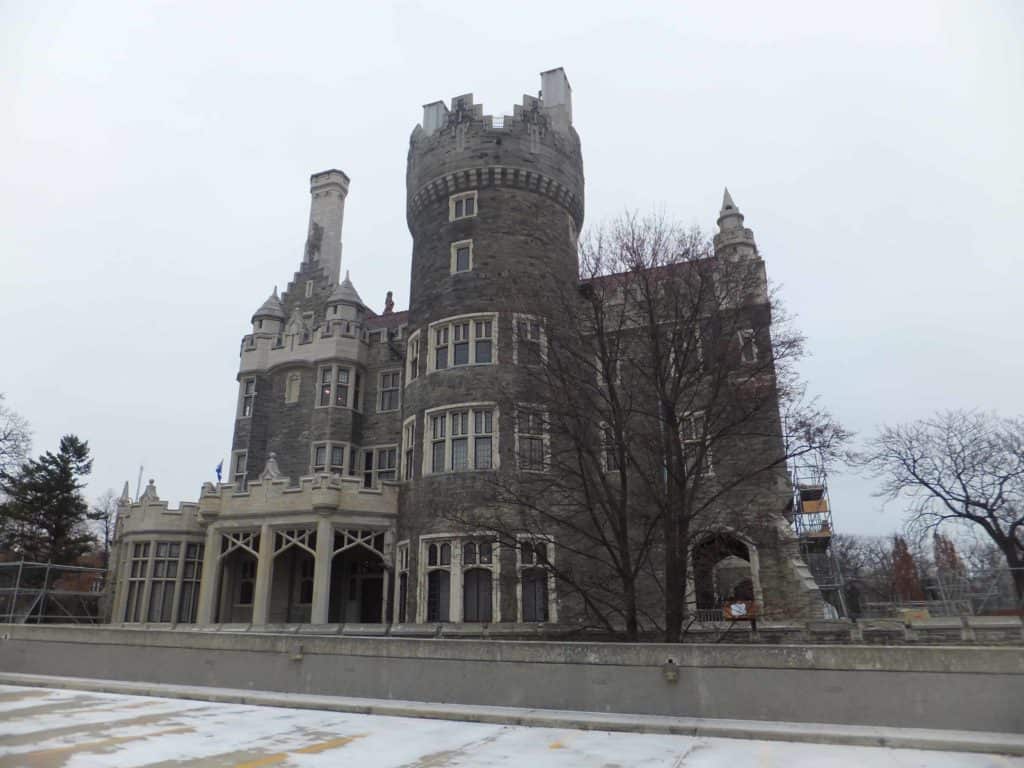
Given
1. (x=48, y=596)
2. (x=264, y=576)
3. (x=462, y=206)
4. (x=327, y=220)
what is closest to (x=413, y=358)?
(x=462, y=206)

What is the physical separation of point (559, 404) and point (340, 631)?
9151mm

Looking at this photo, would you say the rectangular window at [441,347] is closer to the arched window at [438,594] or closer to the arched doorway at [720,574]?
the arched window at [438,594]

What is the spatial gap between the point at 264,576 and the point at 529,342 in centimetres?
1349

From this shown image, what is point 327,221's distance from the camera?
3525cm

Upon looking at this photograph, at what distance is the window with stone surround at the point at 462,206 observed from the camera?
81.7ft

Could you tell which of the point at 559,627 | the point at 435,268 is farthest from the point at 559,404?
the point at 435,268

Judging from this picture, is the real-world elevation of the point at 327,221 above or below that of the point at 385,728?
above

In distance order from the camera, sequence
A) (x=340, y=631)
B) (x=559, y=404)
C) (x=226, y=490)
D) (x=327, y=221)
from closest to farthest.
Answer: (x=559, y=404) → (x=340, y=631) → (x=226, y=490) → (x=327, y=221)

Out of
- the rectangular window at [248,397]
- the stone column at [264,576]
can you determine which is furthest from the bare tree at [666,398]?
the rectangular window at [248,397]

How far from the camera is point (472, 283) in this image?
933 inches

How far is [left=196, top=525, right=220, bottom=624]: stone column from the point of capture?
76.2 feet

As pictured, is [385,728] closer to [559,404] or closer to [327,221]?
[559,404]

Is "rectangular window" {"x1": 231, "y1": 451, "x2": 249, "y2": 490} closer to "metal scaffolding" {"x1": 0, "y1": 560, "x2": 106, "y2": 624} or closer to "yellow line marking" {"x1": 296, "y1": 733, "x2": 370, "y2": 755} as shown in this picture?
"metal scaffolding" {"x1": 0, "y1": 560, "x2": 106, "y2": 624}

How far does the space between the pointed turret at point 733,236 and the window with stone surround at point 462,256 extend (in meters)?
8.97
